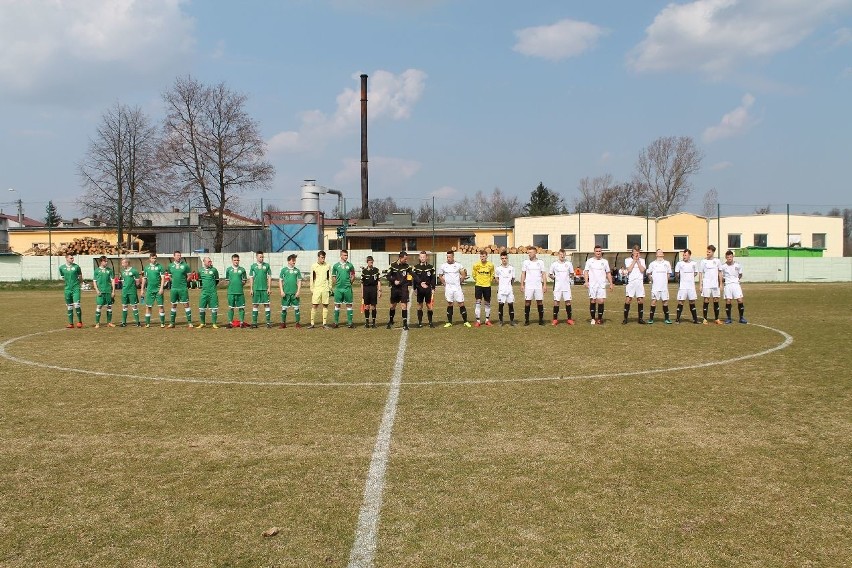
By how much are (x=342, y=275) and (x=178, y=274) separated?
4.42m

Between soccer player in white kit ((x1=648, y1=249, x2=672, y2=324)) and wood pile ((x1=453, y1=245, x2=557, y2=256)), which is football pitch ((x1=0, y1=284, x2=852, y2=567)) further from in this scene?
wood pile ((x1=453, y1=245, x2=557, y2=256))

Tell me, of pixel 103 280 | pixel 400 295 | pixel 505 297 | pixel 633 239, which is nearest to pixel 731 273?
pixel 505 297

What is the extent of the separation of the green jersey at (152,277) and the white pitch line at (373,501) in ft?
40.0

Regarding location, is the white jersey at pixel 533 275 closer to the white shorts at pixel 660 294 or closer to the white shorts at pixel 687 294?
the white shorts at pixel 660 294

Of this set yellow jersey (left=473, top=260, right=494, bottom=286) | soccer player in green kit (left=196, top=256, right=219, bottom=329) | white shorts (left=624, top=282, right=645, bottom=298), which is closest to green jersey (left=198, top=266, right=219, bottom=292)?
soccer player in green kit (left=196, top=256, right=219, bottom=329)

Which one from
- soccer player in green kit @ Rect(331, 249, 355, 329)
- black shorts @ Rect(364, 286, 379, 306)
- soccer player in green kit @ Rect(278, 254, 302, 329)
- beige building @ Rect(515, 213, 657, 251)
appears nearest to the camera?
black shorts @ Rect(364, 286, 379, 306)

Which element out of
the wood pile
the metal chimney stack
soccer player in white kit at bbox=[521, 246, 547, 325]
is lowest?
soccer player in white kit at bbox=[521, 246, 547, 325]

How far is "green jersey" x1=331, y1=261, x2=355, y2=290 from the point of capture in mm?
17516

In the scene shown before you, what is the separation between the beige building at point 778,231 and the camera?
53.0 meters

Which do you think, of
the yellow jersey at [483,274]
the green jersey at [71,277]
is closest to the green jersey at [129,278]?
the green jersey at [71,277]

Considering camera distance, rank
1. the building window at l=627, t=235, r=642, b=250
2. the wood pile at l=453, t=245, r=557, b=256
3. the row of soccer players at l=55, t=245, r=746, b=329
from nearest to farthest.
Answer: the row of soccer players at l=55, t=245, r=746, b=329
the wood pile at l=453, t=245, r=557, b=256
the building window at l=627, t=235, r=642, b=250

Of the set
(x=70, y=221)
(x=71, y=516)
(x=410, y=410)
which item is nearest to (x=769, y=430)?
(x=410, y=410)

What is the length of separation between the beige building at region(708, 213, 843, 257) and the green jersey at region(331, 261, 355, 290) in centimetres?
4178

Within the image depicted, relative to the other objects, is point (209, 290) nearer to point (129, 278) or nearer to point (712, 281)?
point (129, 278)
